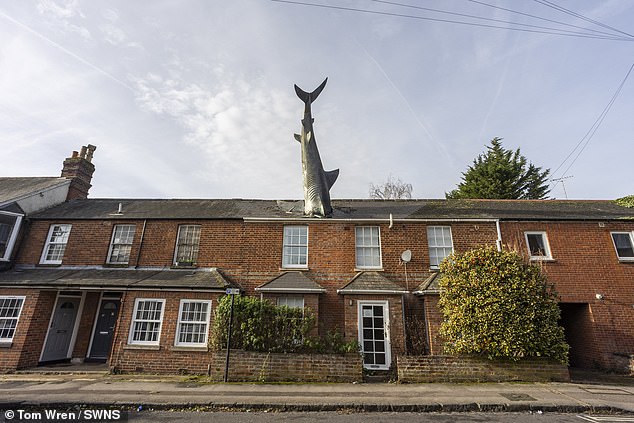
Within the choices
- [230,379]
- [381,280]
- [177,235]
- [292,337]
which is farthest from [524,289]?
[177,235]

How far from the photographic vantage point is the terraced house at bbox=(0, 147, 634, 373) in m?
11.5

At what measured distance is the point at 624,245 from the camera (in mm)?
13109

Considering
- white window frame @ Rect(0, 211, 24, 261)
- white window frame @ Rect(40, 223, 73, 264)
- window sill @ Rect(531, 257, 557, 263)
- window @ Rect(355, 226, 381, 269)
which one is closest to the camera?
window sill @ Rect(531, 257, 557, 263)

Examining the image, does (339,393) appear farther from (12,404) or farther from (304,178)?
(304,178)

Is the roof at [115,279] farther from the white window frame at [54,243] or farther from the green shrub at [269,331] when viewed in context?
the green shrub at [269,331]

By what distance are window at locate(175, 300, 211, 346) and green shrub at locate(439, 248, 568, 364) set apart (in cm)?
864

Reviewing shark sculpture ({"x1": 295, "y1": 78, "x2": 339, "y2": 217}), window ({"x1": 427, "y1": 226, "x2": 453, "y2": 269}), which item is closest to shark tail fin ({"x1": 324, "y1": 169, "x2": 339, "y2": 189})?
shark sculpture ({"x1": 295, "y1": 78, "x2": 339, "y2": 217})

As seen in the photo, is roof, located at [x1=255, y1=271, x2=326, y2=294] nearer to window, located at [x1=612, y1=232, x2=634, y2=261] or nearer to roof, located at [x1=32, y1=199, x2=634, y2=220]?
roof, located at [x1=32, y1=199, x2=634, y2=220]

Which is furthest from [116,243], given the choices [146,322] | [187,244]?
[146,322]

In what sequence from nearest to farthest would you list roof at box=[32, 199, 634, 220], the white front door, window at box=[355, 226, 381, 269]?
the white front door < window at box=[355, 226, 381, 269] < roof at box=[32, 199, 634, 220]

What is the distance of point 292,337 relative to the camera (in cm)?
1000

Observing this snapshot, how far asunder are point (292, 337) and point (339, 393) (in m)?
2.44

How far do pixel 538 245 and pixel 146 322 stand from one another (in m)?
16.6

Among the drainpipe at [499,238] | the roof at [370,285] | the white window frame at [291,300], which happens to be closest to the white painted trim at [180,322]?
the white window frame at [291,300]
